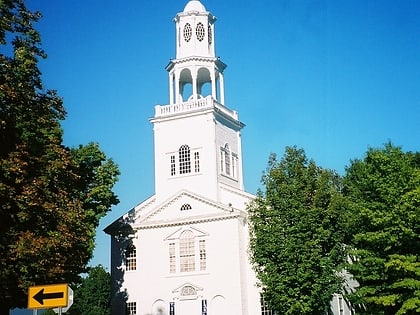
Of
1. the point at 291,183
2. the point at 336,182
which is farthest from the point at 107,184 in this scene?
the point at 336,182

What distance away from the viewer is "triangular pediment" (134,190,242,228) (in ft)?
138

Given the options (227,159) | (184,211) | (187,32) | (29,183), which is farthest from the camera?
(187,32)

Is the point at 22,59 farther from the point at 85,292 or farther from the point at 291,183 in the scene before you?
the point at 85,292

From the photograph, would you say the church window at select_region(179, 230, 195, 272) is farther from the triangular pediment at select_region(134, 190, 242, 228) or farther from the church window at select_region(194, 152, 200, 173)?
the church window at select_region(194, 152, 200, 173)

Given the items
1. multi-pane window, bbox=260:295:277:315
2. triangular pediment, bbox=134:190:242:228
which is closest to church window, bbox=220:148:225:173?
triangular pediment, bbox=134:190:242:228

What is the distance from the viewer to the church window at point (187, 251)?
42094mm

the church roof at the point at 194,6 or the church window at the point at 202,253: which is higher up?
the church roof at the point at 194,6

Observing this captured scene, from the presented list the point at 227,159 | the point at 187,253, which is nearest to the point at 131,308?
the point at 187,253

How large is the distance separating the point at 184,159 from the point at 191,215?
178 inches

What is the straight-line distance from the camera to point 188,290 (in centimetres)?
4172

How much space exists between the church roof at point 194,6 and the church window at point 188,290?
20806 millimetres

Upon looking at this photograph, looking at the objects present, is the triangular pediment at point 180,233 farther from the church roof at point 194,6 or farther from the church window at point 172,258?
the church roof at point 194,6

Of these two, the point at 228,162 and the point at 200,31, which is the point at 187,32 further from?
the point at 228,162

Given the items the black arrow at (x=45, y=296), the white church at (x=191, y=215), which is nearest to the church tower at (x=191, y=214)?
the white church at (x=191, y=215)
